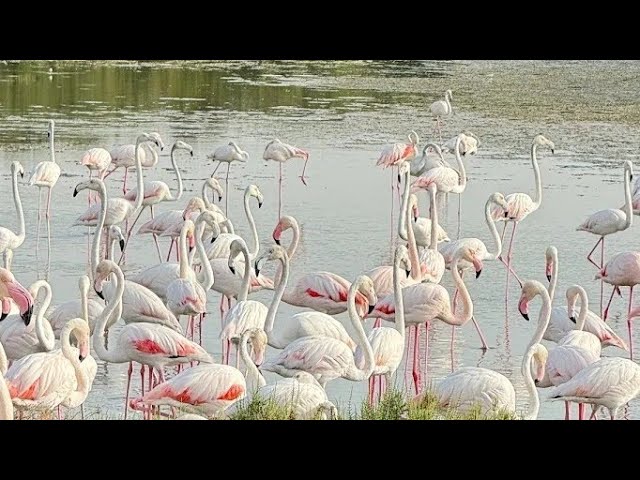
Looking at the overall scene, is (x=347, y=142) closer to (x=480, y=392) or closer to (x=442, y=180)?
(x=442, y=180)

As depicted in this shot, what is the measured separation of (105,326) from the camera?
7.52m

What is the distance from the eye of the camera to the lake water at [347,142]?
923 cm

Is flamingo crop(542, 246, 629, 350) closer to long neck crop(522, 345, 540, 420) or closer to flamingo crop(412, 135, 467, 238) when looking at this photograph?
long neck crop(522, 345, 540, 420)

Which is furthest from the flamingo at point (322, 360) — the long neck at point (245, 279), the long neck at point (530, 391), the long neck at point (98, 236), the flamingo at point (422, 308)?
the long neck at point (98, 236)

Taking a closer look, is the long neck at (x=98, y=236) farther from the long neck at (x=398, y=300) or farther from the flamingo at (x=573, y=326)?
the flamingo at (x=573, y=326)

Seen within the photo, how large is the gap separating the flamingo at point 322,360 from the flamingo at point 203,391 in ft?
1.39

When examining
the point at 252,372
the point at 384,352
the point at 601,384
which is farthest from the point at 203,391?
the point at 601,384

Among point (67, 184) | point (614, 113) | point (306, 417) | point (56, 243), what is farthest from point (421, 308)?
point (614, 113)

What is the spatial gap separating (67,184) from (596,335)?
583cm

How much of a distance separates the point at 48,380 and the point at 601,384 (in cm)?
242

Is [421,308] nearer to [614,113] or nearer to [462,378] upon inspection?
[462,378]

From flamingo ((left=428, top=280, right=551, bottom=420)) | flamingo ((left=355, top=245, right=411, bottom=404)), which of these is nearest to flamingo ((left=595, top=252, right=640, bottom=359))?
flamingo ((left=355, top=245, right=411, bottom=404))

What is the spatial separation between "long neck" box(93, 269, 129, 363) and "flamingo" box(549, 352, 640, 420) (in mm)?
2104

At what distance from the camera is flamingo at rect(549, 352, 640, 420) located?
650cm
